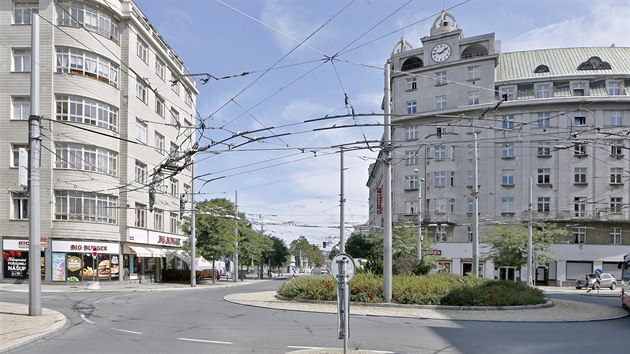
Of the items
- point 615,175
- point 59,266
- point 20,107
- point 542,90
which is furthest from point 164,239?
point 615,175

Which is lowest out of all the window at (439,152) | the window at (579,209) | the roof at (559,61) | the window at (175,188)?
the window at (579,209)

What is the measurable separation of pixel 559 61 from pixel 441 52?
12.9 metres

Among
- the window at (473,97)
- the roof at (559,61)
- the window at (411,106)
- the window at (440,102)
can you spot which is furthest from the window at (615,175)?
the window at (411,106)

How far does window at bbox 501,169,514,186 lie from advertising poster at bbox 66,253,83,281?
39.5 metres

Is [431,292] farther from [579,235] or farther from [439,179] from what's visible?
[579,235]

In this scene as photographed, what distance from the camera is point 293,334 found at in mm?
13125

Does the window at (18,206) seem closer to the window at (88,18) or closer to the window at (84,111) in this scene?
the window at (84,111)

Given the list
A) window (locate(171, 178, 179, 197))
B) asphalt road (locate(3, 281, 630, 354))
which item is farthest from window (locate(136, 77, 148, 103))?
asphalt road (locate(3, 281, 630, 354))

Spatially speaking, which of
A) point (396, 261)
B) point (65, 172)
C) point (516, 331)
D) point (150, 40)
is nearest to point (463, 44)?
point (150, 40)

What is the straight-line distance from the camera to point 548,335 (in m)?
13.6

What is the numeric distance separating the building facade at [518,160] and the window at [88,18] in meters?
25.8

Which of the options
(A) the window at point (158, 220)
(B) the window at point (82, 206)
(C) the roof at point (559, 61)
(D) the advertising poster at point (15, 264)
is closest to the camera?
(B) the window at point (82, 206)

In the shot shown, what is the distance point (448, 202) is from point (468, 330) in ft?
138

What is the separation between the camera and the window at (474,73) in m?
53.6
